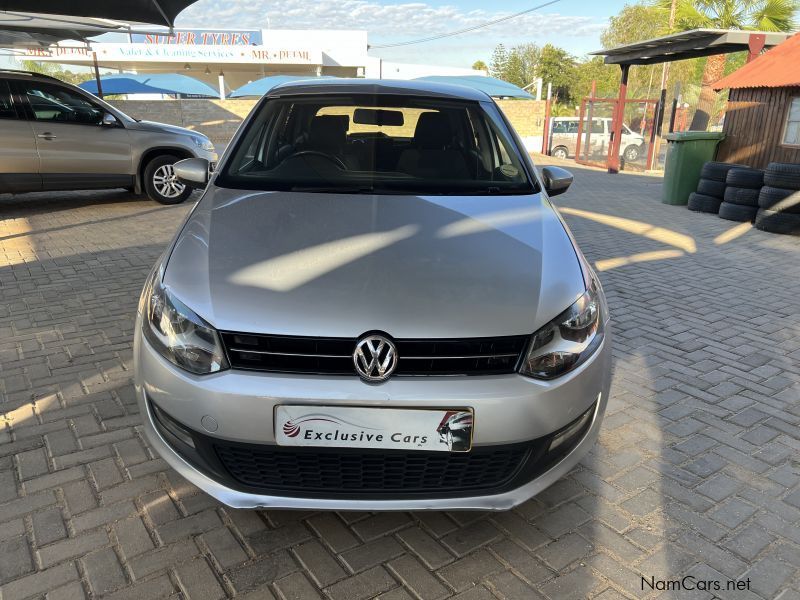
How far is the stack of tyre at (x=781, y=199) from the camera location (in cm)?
740

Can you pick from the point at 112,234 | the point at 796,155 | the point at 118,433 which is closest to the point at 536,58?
the point at 796,155

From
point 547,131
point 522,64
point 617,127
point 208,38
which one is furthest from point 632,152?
point 522,64

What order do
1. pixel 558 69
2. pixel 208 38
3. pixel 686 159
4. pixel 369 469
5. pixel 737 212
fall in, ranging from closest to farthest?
pixel 369 469 → pixel 737 212 → pixel 686 159 → pixel 208 38 → pixel 558 69

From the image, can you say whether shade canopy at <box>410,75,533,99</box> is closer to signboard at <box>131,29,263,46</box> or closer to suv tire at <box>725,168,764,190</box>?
suv tire at <box>725,168,764,190</box>

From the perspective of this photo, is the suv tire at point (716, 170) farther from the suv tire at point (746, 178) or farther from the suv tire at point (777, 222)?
the suv tire at point (777, 222)

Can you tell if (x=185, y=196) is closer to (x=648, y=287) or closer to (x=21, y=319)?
(x=21, y=319)

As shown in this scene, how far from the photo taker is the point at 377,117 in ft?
11.3

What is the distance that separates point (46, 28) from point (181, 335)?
11301mm

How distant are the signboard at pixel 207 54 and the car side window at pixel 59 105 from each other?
2569cm

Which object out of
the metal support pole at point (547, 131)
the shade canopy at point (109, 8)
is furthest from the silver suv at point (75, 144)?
the metal support pole at point (547, 131)

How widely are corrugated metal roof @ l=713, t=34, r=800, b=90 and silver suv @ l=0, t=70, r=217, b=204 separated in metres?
8.79

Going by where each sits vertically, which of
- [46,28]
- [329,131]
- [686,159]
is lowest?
[686,159]

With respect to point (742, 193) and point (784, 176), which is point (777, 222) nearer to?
point (784, 176)

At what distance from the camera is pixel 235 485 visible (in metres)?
1.92
